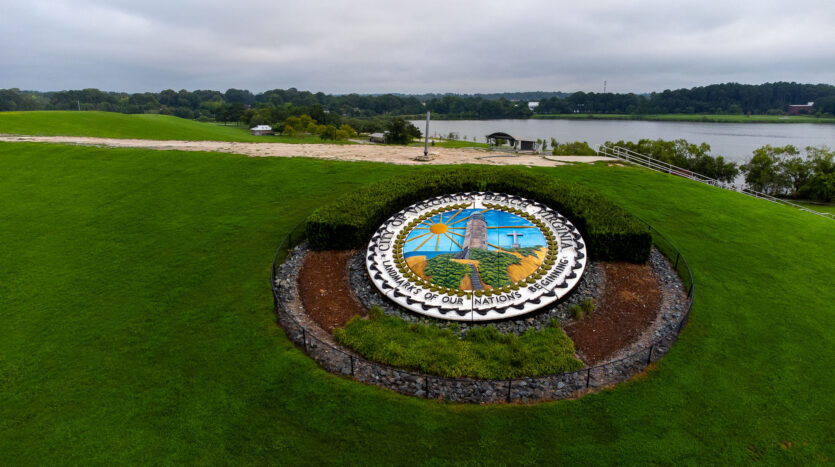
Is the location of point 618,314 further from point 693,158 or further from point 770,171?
point 770,171

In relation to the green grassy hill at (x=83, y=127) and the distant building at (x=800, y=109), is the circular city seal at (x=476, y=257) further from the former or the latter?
the distant building at (x=800, y=109)

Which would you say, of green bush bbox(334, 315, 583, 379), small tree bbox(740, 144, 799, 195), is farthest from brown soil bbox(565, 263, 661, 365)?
small tree bbox(740, 144, 799, 195)

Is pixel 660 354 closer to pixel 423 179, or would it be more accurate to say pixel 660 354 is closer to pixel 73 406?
pixel 423 179

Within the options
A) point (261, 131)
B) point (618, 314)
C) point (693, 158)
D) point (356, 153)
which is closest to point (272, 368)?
point (618, 314)

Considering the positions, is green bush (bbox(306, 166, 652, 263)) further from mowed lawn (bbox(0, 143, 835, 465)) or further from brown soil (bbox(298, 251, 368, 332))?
mowed lawn (bbox(0, 143, 835, 465))

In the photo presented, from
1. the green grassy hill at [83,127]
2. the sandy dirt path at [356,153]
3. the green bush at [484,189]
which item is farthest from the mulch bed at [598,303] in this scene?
the green grassy hill at [83,127]

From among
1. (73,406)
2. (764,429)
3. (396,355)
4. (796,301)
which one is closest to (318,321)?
(396,355)
